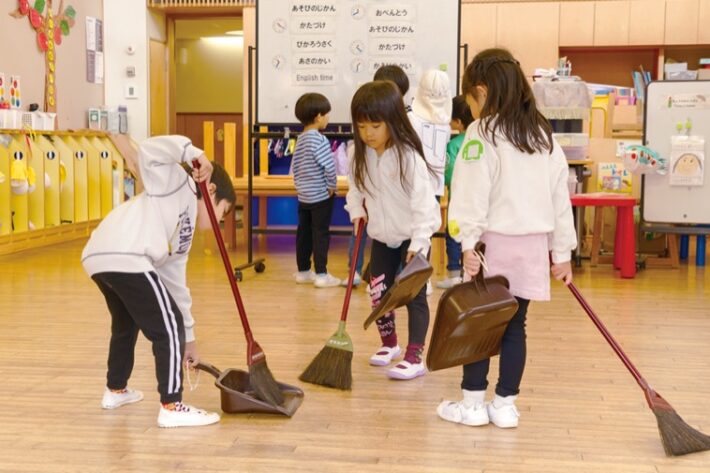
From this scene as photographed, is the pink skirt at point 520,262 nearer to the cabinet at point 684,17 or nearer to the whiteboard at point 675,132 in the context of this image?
the whiteboard at point 675,132

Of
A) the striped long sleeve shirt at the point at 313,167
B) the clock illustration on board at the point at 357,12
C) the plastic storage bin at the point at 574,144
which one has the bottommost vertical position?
the striped long sleeve shirt at the point at 313,167

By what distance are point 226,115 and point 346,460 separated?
9.92 m

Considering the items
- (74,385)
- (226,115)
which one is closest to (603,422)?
(74,385)

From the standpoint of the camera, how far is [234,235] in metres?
6.80

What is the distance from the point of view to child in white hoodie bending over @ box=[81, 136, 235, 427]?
7.55ft

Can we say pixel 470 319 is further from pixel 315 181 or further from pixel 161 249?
pixel 315 181

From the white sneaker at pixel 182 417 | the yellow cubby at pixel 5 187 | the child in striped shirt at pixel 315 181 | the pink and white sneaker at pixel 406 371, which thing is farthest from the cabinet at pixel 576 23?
the white sneaker at pixel 182 417

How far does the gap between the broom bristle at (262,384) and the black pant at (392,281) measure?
0.63 meters

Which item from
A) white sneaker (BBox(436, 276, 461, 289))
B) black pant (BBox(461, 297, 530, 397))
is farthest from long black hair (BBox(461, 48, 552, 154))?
white sneaker (BBox(436, 276, 461, 289))

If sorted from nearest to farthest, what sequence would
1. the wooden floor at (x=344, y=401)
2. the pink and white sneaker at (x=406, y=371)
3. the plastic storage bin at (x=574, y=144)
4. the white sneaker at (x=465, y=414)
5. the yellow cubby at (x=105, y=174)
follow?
1. the wooden floor at (x=344, y=401)
2. the white sneaker at (x=465, y=414)
3. the pink and white sneaker at (x=406, y=371)
4. the plastic storage bin at (x=574, y=144)
5. the yellow cubby at (x=105, y=174)

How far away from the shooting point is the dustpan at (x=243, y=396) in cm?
252

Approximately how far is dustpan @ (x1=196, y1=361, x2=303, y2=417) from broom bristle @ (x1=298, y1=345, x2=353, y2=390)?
23 centimetres

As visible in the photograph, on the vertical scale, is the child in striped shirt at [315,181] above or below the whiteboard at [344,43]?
below

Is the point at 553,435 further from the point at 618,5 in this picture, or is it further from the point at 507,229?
the point at 618,5
